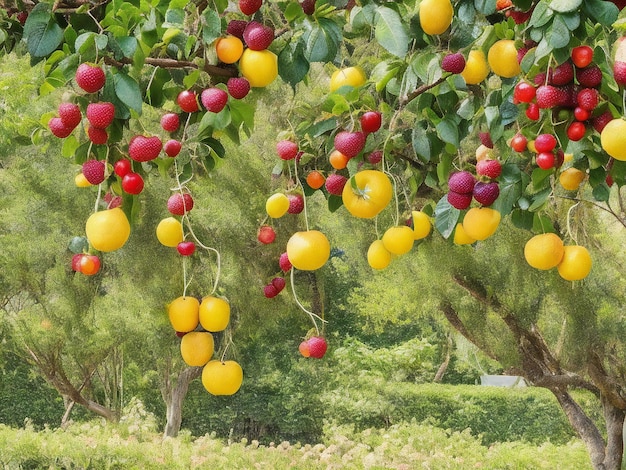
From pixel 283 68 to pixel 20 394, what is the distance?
383 inches

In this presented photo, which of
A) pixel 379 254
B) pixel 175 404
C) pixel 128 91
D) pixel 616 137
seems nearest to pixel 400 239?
pixel 379 254

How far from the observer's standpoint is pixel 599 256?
3.49 metres

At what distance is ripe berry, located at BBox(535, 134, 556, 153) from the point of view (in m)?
0.80

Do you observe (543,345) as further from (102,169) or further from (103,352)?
(102,169)

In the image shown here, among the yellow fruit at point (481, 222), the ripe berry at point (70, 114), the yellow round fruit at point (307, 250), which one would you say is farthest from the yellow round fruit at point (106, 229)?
the yellow fruit at point (481, 222)

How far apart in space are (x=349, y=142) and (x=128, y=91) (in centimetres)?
25

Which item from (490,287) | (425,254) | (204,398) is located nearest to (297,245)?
(425,254)

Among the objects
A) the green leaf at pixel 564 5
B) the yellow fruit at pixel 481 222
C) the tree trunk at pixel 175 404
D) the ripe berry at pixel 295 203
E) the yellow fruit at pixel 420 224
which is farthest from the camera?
the tree trunk at pixel 175 404

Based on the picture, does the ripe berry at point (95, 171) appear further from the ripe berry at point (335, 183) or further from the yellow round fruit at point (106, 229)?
the ripe berry at point (335, 183)

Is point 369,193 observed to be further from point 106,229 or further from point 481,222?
point 106,229

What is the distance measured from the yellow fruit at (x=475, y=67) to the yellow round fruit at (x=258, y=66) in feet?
0.82

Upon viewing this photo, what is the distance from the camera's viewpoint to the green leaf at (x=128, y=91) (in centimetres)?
65

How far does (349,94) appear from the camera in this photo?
79 cm

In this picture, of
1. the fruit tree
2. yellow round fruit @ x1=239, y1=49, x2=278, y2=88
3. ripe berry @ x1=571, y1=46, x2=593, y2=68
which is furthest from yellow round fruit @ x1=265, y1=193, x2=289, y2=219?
ripe berry @ x1=571, y1=46, x2=593, y2=68
